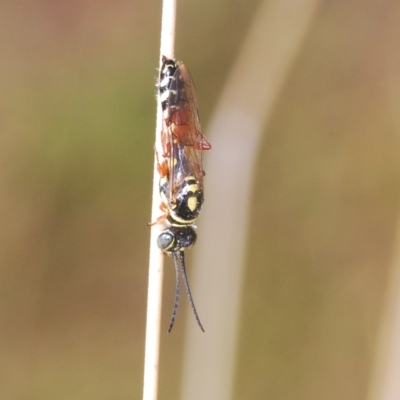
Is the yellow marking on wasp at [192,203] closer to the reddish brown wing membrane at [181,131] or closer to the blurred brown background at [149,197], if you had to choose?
the reddish brown wing membrane at [181,131]

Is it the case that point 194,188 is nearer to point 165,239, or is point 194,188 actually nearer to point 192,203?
point 192,203

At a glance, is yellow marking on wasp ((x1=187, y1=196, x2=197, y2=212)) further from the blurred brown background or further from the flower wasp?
the blurred brown background

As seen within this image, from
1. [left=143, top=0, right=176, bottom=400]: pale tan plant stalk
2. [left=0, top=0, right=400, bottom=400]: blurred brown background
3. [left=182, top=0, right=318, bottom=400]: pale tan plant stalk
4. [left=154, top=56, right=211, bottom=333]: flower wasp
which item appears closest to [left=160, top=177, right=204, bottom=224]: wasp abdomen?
[left=154, top=56, right=211, bottom=333]: flower wasp

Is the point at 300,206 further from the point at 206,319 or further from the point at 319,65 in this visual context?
the point at 206,319

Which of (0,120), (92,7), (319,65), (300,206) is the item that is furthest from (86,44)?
(300,206)

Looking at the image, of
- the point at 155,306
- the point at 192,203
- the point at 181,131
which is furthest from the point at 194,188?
the point at 155,306

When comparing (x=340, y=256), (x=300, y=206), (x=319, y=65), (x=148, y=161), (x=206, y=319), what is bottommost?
(x=206, y=319)
